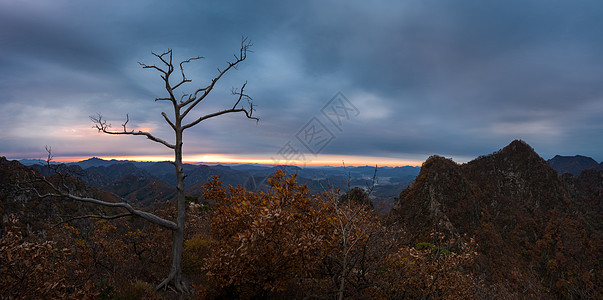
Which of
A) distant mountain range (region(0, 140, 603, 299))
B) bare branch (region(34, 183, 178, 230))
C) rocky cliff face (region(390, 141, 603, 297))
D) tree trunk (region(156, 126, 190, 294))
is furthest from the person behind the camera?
rocky cliff face (region(390, 141, 603, 297))

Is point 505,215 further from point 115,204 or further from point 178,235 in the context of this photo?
point 115,204

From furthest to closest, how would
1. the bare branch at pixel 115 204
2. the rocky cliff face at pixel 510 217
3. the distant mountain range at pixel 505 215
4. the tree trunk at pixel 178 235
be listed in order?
the rocky cliff face at pixel 510 217, the distant mountain range at pixel 505 215, the tree trunk at pixel 178 235, the bare branch at pixel 115 204

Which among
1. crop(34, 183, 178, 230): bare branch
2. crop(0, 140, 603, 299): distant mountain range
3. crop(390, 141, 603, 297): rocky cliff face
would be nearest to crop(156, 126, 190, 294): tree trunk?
crop(34, 183, 178, 230): bare branch

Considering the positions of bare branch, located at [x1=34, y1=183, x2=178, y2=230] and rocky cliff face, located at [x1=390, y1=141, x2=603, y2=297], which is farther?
rocky cliff face, located at [x1=390, y1=141, x2=603, y2=297]

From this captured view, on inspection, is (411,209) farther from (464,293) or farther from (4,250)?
(4,250)

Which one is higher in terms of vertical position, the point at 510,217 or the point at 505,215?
the point at 505,215

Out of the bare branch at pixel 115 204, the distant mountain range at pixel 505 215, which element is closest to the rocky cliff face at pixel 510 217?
the distant mountain range at pixel 505 215

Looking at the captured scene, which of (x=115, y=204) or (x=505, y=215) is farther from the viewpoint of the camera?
(x=505, y=215)

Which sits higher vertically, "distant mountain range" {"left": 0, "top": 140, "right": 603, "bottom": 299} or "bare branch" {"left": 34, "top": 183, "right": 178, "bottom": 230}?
"bare branch" {"left": 34, "top": 183, "right": 178, "bottom": 230}

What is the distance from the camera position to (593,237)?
267 feet

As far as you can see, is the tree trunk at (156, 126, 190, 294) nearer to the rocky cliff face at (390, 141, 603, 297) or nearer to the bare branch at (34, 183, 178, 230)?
the bare branch at (34, 183, 178, 230)

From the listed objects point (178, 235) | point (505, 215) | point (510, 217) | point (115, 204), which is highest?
point (115, 204)

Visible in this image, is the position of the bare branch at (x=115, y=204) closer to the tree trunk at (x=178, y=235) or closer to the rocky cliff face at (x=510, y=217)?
the tree trunk at (x=178, y=235)

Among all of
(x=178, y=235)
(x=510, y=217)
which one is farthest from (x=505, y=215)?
(x=178, y=235)
